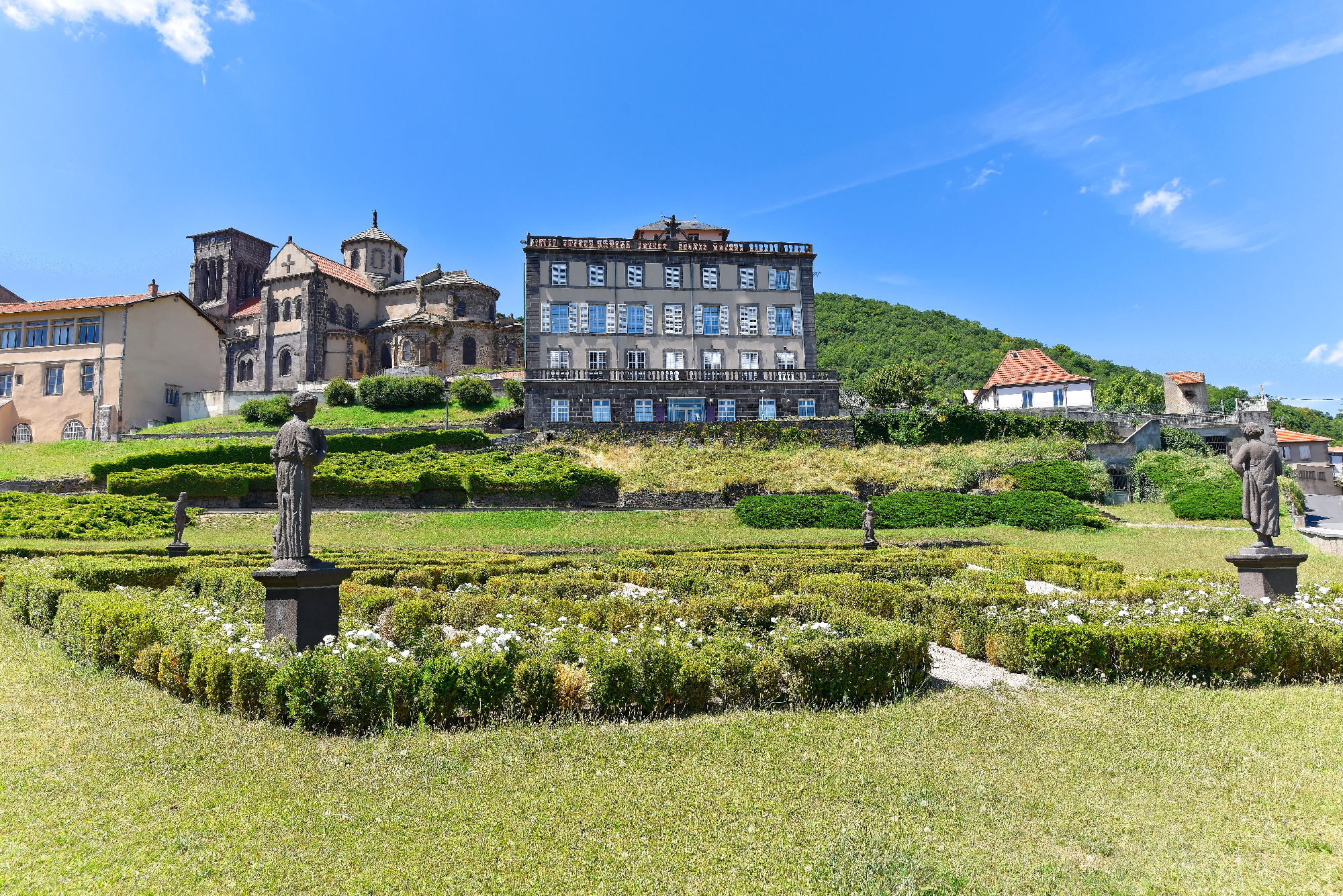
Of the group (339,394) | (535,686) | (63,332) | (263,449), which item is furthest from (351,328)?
(535,686)

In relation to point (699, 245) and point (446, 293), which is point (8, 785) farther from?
point (446, 293)

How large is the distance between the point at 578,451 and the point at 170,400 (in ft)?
99.2

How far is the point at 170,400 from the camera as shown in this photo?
163 ft

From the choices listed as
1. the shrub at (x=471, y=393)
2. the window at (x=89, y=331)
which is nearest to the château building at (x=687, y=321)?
the shrub at (x=471, y=393)

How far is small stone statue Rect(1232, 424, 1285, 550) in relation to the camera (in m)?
12.2

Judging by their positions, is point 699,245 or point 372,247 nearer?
point 699,245

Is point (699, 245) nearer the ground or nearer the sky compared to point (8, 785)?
nearer the sky

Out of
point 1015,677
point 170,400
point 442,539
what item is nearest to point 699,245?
point 442,539

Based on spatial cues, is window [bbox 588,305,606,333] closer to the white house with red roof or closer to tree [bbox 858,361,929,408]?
tree [bbox 858,361,929,408]

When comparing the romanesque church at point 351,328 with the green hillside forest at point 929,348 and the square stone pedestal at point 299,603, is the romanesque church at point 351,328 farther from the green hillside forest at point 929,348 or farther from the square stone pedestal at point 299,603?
the square stone pedestal at point 299,603

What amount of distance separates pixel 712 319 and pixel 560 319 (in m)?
8.69

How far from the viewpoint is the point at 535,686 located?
25.4 feet

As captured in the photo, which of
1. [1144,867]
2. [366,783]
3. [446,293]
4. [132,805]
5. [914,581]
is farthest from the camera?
[446,293]

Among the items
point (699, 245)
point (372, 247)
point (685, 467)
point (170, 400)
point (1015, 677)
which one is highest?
point (372, 247)
